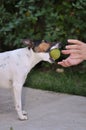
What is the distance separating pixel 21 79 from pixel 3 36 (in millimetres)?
2892

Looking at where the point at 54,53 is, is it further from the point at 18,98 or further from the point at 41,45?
the point at 18,98

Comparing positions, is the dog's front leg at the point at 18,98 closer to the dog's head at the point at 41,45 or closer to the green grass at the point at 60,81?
the dog's head at the point at 41,45

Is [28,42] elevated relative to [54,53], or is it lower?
elevated

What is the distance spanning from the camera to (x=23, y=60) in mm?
5004

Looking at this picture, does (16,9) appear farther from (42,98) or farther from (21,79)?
(21,79)

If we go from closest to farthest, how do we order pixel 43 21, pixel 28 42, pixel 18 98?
1. pixel 28 42
2. pixel 18 98
3. pixel 43 21

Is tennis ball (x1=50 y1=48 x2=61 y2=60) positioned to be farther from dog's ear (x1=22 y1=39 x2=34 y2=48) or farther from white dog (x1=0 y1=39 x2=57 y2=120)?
dog's ear (x1=22 y1=39 x2=34 y2=48)

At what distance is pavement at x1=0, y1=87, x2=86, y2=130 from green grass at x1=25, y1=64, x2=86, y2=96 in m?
0.23

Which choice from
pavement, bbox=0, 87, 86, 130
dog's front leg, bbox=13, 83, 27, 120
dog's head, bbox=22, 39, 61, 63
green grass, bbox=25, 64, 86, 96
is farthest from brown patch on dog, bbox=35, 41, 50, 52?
green grass, bbox=25, 64, 86, 96

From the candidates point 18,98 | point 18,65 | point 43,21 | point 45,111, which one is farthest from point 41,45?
point 43,21

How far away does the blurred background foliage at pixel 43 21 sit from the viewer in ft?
23.1

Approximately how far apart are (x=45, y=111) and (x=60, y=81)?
144 centimetres

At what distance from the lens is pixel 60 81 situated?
679 cm

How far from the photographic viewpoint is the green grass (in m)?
6.44
